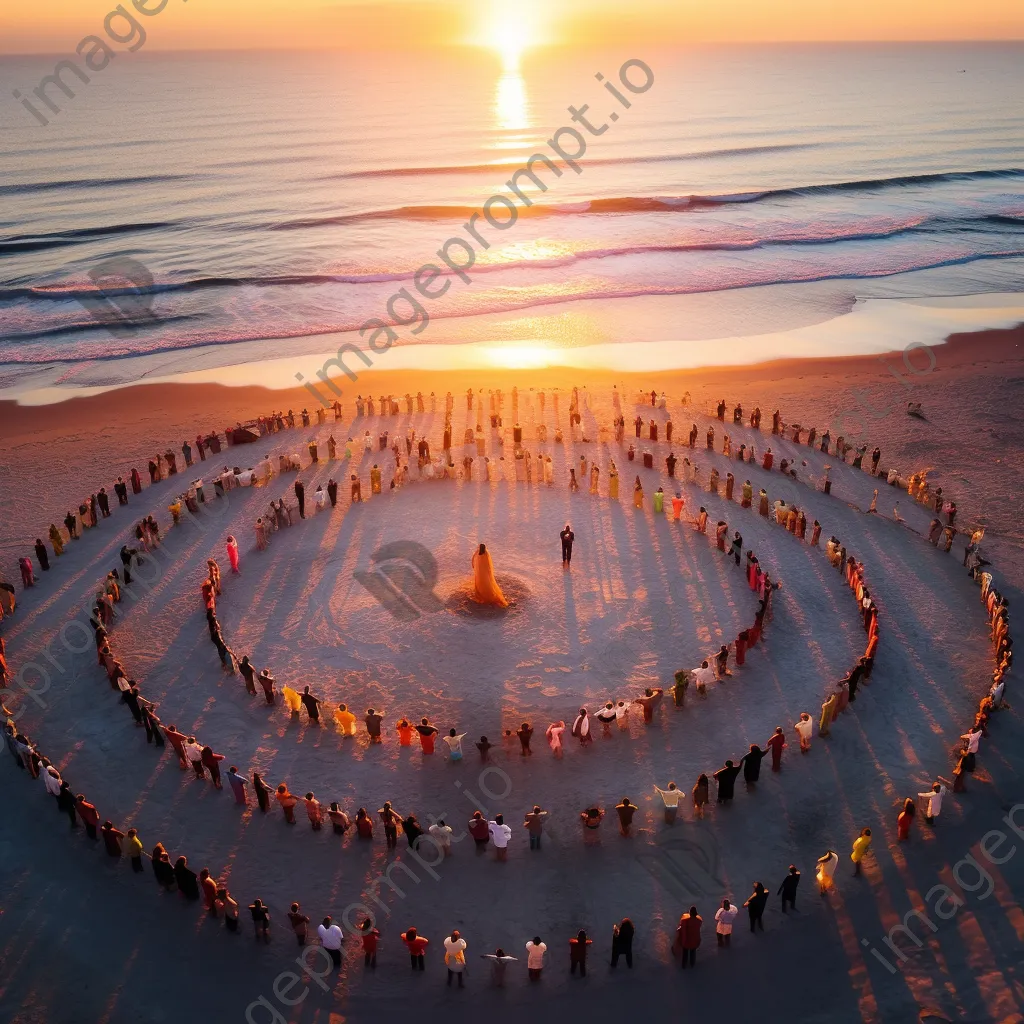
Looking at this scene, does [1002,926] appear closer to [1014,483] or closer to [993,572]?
[993,572]

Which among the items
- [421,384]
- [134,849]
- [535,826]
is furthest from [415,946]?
[421,384]

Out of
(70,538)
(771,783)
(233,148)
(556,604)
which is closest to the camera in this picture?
(771,783)

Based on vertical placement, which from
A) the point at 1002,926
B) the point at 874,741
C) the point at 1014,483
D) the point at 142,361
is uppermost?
the point at 142,361

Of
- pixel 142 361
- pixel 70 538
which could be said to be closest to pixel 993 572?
pixel 70 538

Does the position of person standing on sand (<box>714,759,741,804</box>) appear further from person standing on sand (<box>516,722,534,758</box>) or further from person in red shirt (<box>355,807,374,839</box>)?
person in red shirt (<box>355,807,374,839</box>)

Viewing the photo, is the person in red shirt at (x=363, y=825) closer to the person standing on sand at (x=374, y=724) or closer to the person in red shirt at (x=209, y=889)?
the person standing on sand at (x=374, y=724)

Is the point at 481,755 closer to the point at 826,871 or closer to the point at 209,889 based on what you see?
the point at 209,889
